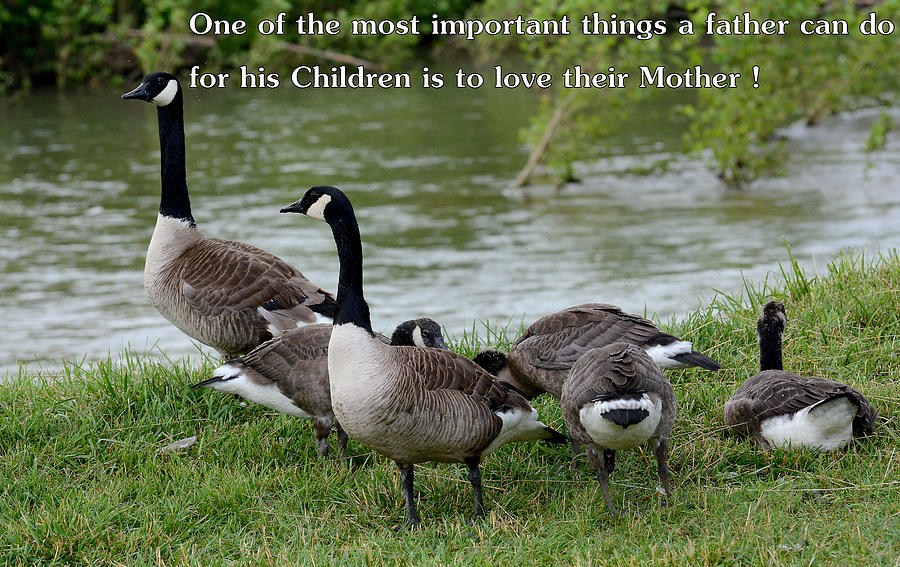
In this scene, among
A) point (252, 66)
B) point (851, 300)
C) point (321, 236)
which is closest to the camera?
point (851, 300)

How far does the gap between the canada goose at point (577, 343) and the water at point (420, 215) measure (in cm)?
262

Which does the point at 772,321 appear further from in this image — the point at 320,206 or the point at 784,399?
the point at 320,206

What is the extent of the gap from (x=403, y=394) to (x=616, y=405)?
1.02 meters

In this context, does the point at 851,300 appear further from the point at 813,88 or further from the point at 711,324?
the point at 813,88

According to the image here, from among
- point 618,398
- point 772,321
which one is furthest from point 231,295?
point 772,321

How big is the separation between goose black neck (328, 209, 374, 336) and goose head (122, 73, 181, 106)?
9.53 feet

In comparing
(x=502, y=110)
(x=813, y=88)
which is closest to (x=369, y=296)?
(x=813, y=88)

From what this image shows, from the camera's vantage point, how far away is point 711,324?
22.9 ft

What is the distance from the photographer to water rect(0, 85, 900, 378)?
11008mm

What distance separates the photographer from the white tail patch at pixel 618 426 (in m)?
4.58

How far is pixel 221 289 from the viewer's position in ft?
21.3

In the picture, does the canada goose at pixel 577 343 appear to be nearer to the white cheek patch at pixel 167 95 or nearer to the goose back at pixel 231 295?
the goose back at pixel 231 295

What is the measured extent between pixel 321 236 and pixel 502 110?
1107 cm

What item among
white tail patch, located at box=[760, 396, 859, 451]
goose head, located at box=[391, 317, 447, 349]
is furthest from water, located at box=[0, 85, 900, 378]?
goose head, located at box=[391, 317, 447, 349]
